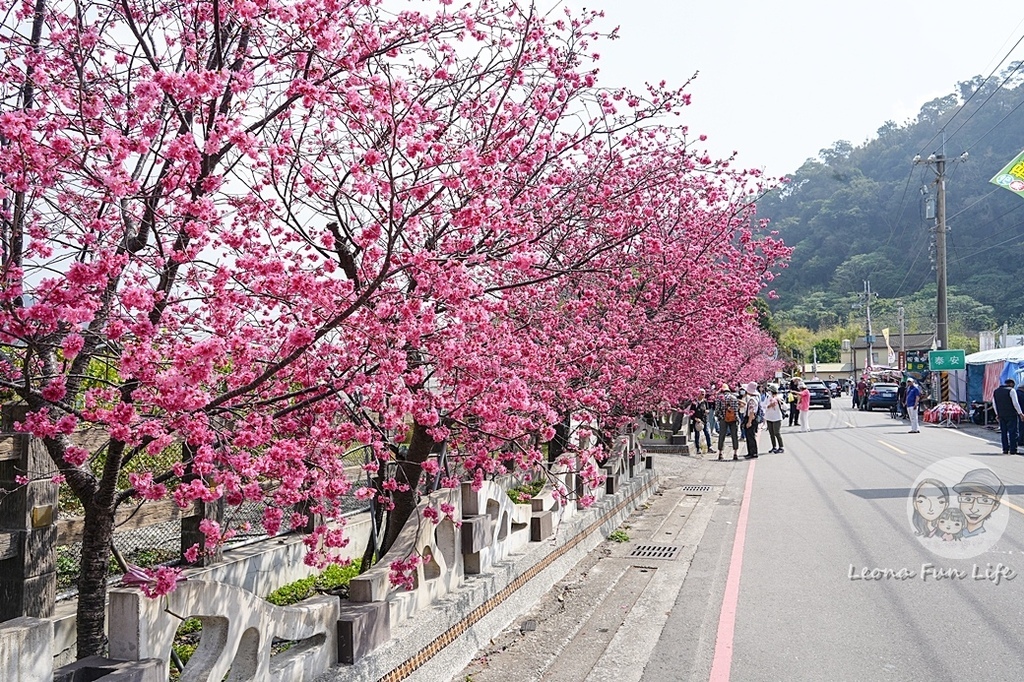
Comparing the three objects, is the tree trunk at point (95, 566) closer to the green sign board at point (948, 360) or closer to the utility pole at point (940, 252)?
the green sign board at point (948, 360)

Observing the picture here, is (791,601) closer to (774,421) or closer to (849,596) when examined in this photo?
(849,596)

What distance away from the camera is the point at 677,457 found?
21.7 meters

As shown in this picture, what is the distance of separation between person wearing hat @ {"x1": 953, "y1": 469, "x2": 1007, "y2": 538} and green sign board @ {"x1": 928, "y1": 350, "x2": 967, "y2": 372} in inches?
683

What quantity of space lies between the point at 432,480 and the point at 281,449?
10.5 feet

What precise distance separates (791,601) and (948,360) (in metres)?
27.5

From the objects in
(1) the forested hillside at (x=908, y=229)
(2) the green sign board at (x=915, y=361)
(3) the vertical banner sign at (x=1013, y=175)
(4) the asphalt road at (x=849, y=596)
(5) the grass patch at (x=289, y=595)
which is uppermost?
(1) the forested hillside at (x=908, y=229)

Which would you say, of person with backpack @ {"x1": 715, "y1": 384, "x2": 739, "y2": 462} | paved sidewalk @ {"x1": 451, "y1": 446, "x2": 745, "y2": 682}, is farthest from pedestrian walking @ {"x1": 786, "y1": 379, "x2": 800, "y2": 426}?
paved sidewalk @ {"x1": 451, "y1": 446, "x2": 745, "y2": 682}

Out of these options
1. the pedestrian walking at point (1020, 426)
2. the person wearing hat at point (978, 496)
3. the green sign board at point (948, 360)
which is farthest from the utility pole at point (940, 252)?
the person wearing hat at point (978, 496)

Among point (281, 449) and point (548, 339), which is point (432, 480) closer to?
point (548, 339)

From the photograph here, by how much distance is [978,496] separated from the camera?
38.6 ft

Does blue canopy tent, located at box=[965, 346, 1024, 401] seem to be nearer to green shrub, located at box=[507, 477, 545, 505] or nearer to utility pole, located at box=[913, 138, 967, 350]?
utility pole, located at box=[913, 138, 967, 350]

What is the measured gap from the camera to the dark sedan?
44.2m

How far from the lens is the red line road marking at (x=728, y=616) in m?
5.61

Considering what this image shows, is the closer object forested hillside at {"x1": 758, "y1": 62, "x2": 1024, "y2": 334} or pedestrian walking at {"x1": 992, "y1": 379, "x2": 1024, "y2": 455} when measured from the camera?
pedestrian walking at {"x1": 992, "y1": 379, "x2": 1024, "y2": 455}
